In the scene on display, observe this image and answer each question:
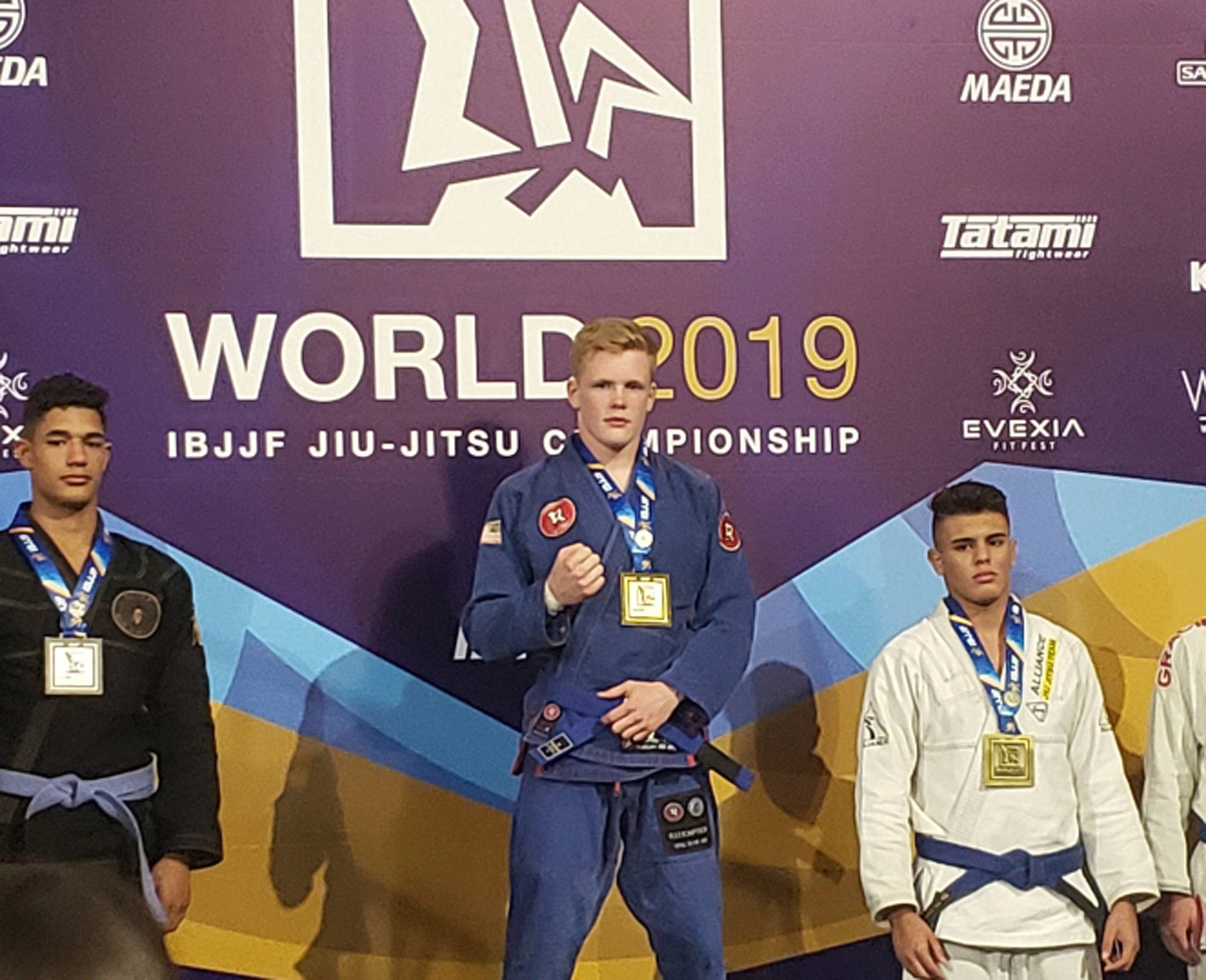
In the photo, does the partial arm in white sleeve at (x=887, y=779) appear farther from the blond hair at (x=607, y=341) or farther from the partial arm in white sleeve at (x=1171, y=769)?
the blond hair at (x=607, y=341)

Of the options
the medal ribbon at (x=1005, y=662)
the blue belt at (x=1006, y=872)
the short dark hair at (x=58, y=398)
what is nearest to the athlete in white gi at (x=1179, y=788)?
the blue belt at (x=1006, y=872)

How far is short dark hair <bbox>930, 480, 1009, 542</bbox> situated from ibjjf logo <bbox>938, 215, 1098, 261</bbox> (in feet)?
2.95

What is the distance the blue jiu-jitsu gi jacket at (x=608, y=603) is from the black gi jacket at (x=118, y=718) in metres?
0.59

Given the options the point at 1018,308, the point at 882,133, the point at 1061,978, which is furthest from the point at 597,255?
the point at 1061,978

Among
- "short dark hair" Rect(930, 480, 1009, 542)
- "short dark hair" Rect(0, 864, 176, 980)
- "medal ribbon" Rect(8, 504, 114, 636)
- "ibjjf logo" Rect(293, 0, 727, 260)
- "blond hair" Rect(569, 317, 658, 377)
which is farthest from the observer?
"ibjjf logo" Rect(293, 0, 727, 260)

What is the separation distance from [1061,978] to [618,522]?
1.30 meters

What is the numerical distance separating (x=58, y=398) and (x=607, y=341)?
3.66ft

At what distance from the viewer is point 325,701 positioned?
12.8 feet

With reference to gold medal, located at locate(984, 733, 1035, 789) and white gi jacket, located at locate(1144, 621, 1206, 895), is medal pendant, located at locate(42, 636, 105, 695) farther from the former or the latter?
white gi jacket, located at locate(1144, 621, 1206, 895)

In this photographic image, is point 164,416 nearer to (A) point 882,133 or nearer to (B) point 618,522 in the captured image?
(B) point 618,522

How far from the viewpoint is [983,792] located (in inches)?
132

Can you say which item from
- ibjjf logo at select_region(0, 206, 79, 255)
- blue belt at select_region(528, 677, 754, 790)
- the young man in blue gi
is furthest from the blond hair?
ibjjf logo at select_region(0, 206, 79, 255)

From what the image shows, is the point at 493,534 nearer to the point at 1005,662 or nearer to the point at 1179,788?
the point at 1005,662

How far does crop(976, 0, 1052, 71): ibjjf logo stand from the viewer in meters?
4.27
